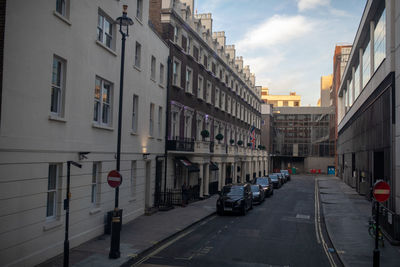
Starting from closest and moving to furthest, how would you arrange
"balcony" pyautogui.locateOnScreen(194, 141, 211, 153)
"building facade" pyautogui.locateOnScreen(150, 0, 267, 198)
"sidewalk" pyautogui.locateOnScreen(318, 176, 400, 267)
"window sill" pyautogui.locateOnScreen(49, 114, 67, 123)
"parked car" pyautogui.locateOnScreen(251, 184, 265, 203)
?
"window sill" pyautogui.locateOnScreen(49, 114, 67, 123) → "sidewalk" pyautogui.locateOnScreen(318, 176, 400, 267) → "building facade" pyautogui.locateOnScreen(150, 0, 267, 198) → "parked car" pyautogui.locateOnScreen(251, 184, 265, 203) → "balcony" pyautogui.locateOnScreen(194, 141, 211, 153)

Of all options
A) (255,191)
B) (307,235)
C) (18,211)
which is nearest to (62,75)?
(18,211)

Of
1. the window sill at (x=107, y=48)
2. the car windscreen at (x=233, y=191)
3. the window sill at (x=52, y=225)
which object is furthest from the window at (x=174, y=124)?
the window sill at (x=52, y=225)

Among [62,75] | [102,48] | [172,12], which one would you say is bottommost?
[62,75]

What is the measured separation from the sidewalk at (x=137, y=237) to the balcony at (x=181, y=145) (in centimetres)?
437

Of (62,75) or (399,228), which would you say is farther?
(399,228)

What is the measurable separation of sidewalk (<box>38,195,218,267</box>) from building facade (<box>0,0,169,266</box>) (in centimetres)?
56

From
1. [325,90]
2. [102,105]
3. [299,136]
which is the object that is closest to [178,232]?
[102,105]

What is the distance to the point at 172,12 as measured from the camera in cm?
2656

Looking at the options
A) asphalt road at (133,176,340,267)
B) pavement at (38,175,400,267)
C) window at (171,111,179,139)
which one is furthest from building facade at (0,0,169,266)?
window at (171,111,179,139)

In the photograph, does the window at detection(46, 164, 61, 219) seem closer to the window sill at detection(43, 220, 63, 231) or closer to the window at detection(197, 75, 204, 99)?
the window sill at detection(43, 220, 63, 231)

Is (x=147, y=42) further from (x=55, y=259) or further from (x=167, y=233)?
(x=55, y=259)

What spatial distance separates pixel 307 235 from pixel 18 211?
1263 centimetres

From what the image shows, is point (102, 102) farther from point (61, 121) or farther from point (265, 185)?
point (265, 185)

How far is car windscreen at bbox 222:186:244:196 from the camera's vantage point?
23.6 m
